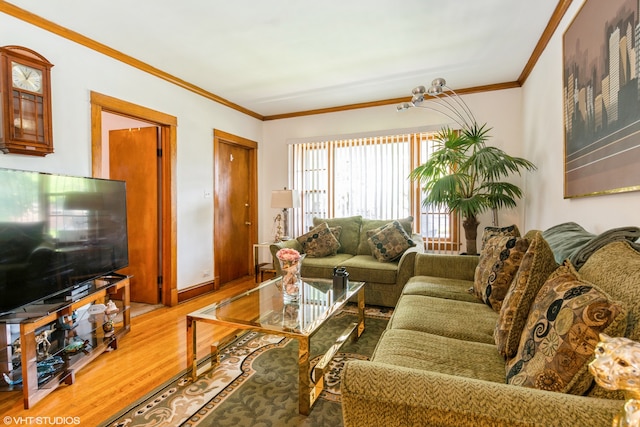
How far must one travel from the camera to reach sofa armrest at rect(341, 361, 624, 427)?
28.0 inches

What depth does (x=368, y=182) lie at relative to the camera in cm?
445

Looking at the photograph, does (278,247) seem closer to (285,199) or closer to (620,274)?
(285,199)

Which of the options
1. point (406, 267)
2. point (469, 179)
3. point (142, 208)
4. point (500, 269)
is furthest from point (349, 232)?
point (142, 208)

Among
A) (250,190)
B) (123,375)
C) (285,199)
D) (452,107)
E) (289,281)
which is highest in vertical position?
(452,107)

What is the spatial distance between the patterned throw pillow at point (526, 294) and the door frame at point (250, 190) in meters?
3.54

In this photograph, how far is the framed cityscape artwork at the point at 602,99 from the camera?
141 centimetres

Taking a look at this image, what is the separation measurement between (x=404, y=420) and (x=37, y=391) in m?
2.07

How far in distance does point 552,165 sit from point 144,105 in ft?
12.5

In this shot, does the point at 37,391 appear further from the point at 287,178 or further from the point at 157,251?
the point at 287,178

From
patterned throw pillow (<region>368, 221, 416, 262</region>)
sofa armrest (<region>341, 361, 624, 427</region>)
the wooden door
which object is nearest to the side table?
the wooden door

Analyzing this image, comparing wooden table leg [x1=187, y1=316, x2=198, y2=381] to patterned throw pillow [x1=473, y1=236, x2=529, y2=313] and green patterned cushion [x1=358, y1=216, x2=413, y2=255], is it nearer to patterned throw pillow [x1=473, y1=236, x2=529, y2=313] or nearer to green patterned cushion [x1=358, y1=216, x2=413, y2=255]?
patterned throw pillow [x1=473, y1=236, x2=529, y2=313]

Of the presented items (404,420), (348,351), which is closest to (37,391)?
(348,351)

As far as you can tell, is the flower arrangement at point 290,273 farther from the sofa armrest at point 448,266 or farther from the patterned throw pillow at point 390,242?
the patterned throw pillow at point 390,242


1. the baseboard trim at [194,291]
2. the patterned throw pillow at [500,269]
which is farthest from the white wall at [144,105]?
the patterned throw pillow at [500,269]
